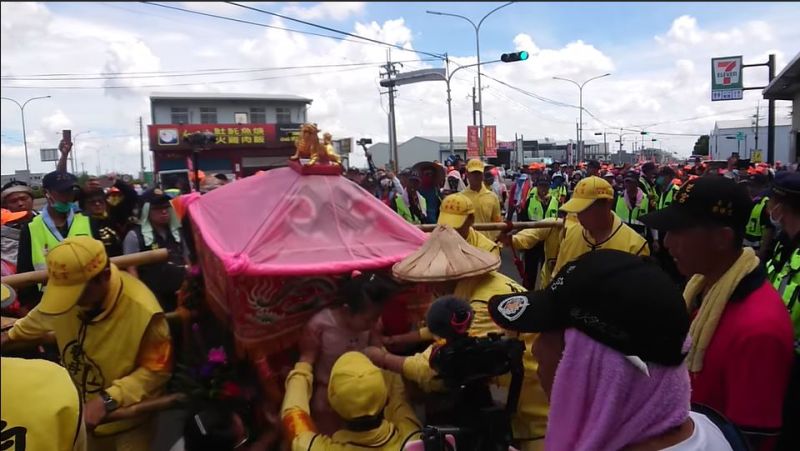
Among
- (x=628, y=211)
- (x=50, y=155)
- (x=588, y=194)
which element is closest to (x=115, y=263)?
(x=588, y=194)

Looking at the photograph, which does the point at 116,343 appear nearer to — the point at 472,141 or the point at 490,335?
the point at 490,335

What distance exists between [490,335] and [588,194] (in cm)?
164

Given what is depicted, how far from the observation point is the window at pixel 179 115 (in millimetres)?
20031

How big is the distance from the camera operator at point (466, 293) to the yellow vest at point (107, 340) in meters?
0.91

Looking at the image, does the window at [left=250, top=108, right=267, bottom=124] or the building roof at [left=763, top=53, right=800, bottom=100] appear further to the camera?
the window at [left=250, top=108, right=267, bottom=124]

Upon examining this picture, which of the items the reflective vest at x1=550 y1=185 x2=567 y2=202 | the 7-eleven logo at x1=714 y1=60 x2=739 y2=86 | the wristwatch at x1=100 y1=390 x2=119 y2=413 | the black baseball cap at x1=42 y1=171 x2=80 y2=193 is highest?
the 7-eleven logo at x1=714 y1=60 x2=739 y2=86

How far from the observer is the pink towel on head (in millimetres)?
971

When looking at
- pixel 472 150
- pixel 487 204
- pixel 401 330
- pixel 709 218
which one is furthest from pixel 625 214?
pixel 472 150

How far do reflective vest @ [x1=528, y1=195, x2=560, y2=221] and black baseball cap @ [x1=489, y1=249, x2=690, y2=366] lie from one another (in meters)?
5.74

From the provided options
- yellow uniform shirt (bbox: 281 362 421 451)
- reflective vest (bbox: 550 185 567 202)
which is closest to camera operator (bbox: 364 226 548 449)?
yellow uniform shirt (bbox: 281 362 421 451)

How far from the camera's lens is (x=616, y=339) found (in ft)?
3.14

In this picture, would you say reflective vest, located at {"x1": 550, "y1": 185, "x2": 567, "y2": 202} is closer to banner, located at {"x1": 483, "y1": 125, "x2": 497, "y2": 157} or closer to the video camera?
the video camera

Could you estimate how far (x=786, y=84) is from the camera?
12.9m

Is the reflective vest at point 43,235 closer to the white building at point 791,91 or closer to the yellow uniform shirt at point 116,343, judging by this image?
the yellow uniform shirt at point 116,343
